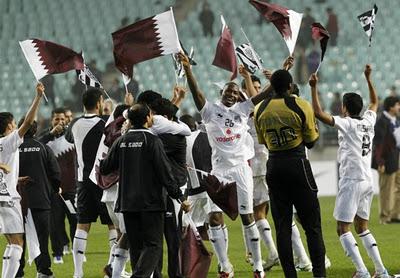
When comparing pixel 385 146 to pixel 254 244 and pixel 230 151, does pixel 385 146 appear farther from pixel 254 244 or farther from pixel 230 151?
pixel 254 244

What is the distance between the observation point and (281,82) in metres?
10.7

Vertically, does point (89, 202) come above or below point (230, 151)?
below

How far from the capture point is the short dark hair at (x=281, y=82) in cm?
1070

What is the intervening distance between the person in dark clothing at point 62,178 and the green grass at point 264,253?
336 millimetres

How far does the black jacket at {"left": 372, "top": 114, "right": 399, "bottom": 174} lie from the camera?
66.6ft

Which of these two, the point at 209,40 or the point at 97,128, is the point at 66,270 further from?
the point at 209,40

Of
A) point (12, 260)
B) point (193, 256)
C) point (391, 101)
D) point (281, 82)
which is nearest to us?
point (281, 82)

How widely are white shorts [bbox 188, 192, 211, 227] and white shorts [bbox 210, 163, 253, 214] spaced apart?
171 cm

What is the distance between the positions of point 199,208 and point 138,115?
4.25 meters

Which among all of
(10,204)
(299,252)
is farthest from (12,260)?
(299,252)

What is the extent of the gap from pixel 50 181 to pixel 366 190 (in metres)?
3.62

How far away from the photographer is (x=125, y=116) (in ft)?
35.9

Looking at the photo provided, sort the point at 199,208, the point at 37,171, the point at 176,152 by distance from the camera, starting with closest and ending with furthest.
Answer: the point at 176,152 < the point at 37,171 < the point at 199,208

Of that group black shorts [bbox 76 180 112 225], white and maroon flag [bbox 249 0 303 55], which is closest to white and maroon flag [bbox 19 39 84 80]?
black shorts [bbox 76 180 112 225]
